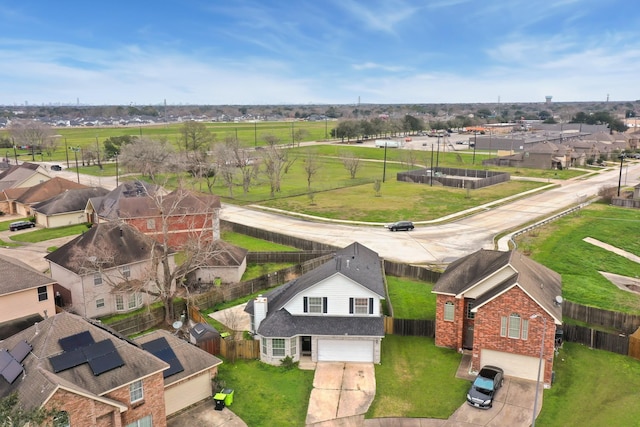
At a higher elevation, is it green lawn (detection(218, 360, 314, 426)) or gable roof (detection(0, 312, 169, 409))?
gable roof (detection(0, 312, 169, 409))

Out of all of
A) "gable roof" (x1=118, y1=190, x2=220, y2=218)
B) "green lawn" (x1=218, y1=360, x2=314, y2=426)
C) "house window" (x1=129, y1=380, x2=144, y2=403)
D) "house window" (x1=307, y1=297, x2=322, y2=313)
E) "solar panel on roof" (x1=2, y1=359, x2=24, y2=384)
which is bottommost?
"green lawn" (x1=218, y1=360, x2=314, y2=426)

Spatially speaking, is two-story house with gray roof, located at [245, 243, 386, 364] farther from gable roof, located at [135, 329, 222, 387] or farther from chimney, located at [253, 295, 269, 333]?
gable roof, located at [135, 329, 222, 387]

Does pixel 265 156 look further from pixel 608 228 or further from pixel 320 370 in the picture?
pixel 320 370

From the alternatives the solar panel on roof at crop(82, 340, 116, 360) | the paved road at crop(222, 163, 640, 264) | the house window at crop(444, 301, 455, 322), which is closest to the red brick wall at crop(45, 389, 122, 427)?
the solar panel on roof at crop(82, 340, 116, 360)

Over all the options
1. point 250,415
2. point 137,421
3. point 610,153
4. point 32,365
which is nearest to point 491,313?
point 250,415

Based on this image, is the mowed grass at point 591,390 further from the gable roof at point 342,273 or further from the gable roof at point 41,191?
the gable roof at point 41,191

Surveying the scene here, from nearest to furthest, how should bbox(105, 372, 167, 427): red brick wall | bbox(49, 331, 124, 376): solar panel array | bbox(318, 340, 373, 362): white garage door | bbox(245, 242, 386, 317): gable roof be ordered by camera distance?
1. bbox(49, 331, 124, 376): solar panel array
2. bbox(105, 372, 167, 427): red brick wall
3. bbox(318, 340, 373, 362): white garage door
4. bbox(245, 242, 386, 317): gable roof

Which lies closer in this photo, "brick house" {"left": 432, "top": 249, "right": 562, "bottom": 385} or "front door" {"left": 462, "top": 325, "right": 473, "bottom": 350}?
"brick house" {"left": 432, "top": 249, "right": 562, "bottom": 385}
